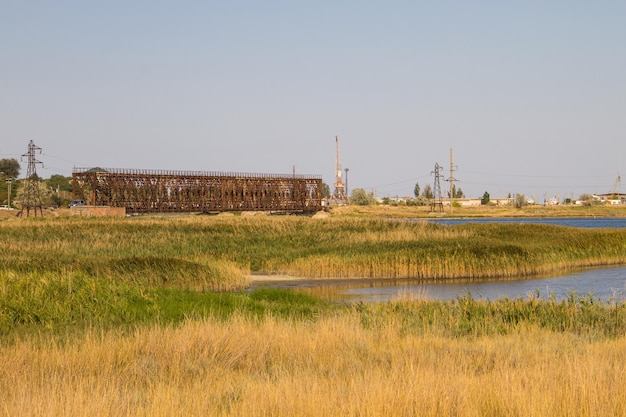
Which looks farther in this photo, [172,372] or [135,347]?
[135,347]

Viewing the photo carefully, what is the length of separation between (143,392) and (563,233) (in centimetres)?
4544

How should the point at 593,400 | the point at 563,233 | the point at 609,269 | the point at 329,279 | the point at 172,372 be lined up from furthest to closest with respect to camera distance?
1. the point at 563,233
2. the point at 609,269
3. the point at 329,279
4. the point at 172,372
5. the point at 593,400

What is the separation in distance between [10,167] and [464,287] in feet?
517

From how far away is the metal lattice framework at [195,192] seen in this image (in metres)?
94.6

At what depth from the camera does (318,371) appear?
1209 centimetres

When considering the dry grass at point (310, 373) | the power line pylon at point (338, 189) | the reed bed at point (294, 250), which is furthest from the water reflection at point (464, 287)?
the power line pylon at point (338, 189)

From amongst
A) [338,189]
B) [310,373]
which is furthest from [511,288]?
[338,189]

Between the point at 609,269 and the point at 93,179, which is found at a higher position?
the point at 93,179

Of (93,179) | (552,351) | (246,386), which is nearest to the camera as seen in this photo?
(246,386)

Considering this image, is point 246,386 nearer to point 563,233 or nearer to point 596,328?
point 596,328

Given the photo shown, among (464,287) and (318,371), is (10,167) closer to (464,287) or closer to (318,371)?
(464,287)

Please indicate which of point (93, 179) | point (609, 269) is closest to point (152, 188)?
point (93, 179)

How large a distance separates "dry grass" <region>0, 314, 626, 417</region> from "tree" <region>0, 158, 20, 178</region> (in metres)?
168

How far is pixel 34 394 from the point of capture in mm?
10023
